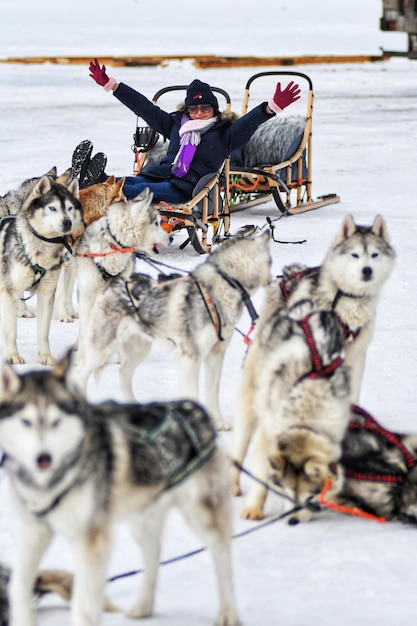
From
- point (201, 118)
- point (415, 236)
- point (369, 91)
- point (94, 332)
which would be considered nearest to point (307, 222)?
point (415, 236)

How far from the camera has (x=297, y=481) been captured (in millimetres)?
2746

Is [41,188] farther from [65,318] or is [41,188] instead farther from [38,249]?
[65,318]

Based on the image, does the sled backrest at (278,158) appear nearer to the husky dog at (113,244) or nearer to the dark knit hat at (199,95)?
the dark knit hat at (199,95)

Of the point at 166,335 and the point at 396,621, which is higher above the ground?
the point at 166,335

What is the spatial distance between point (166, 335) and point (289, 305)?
424mm

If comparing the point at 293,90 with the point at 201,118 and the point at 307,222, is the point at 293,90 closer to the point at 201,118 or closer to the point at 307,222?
the point at 201,118

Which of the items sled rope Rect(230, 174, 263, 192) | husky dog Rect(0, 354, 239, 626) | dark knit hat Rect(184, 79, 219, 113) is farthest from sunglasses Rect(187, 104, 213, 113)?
husky dog Rect(0, 354, 239, 626)

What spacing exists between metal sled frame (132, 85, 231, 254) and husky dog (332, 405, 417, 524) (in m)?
3.34

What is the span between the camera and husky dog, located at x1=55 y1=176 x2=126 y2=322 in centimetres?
485

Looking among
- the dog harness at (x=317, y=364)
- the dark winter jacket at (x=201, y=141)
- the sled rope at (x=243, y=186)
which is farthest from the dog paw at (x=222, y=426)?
the sled rope at (x=243, y=186)

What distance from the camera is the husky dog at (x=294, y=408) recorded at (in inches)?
107

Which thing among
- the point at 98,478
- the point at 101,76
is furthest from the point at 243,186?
the point at 98,478

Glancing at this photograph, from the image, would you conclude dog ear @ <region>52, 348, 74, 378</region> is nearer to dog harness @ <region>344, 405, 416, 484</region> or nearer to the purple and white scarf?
dog harness @ <region>344, 405, 416, 484</region>

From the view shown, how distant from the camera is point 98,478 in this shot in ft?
6.63
